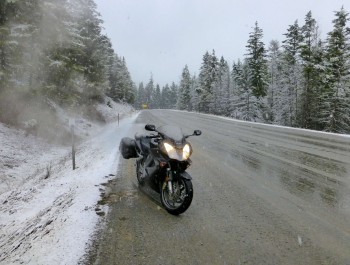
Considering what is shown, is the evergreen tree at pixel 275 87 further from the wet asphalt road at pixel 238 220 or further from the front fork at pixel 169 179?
the front fork at pixel 169 179

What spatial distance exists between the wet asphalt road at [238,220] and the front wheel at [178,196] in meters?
0.14

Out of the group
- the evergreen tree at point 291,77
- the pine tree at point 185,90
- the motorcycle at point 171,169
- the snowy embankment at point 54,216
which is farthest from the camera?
the pine tree at point 185,90

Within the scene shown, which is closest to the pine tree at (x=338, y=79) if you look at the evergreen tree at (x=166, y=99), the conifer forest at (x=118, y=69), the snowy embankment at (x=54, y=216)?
the conifer forest at (x=118, y=69)

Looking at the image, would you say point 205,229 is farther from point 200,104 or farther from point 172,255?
point 200,104

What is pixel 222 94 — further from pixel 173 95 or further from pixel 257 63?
pixel 173 95

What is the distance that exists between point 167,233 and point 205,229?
1.87 feet

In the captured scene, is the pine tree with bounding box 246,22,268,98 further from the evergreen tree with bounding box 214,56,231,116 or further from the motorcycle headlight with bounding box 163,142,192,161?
the motorcycle headlight with bounding box 163,142,192,161

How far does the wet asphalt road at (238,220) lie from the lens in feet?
13.6

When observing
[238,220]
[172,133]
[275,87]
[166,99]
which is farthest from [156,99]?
[238,220]

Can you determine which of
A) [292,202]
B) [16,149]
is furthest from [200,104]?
[292,202]

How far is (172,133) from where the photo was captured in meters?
5.87

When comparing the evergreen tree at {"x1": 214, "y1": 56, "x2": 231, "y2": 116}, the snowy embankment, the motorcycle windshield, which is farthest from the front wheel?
the evergreen tree at {"x1": 214, "y1": 56, "x2": 231, "y2": 116}

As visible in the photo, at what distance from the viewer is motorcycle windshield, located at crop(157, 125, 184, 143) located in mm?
5701

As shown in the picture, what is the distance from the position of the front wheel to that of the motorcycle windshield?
0.68 meters
